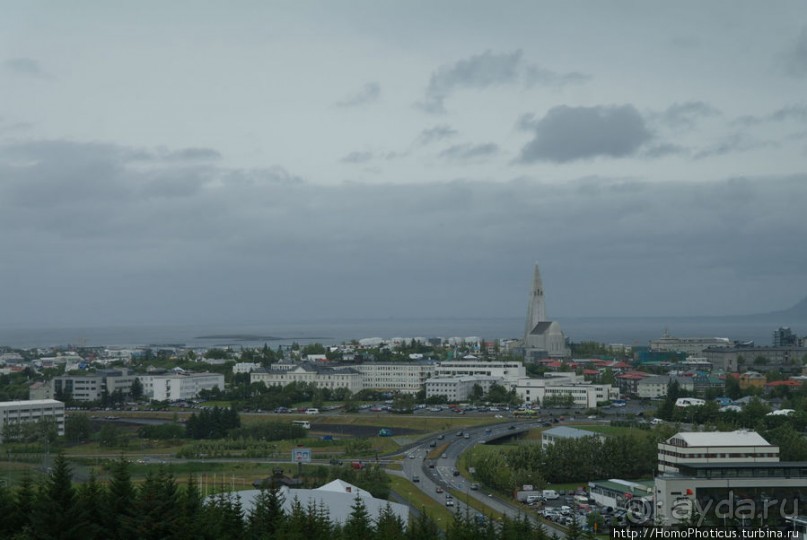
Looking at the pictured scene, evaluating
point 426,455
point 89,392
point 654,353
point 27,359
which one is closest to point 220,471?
point 426,455

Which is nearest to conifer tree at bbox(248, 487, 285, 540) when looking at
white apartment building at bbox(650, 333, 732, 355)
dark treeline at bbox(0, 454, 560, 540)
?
dark treeline at bbox(0, 454, 560, 540)

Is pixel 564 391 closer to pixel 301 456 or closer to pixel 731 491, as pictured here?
pixel 301 456

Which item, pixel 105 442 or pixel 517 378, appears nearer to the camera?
pixel 105 442

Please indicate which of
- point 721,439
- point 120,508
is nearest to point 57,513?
point 120,508

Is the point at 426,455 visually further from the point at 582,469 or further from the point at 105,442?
the point at 105,442

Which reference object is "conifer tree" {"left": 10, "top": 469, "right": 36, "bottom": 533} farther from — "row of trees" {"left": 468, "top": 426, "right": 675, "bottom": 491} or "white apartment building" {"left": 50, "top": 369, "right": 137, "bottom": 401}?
"white apartment building" {"left": 50, "top": 369, "right": 137, "bottom": 401}

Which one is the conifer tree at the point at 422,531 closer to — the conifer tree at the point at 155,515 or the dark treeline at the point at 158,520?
the dark treeline at the point at 158,520
